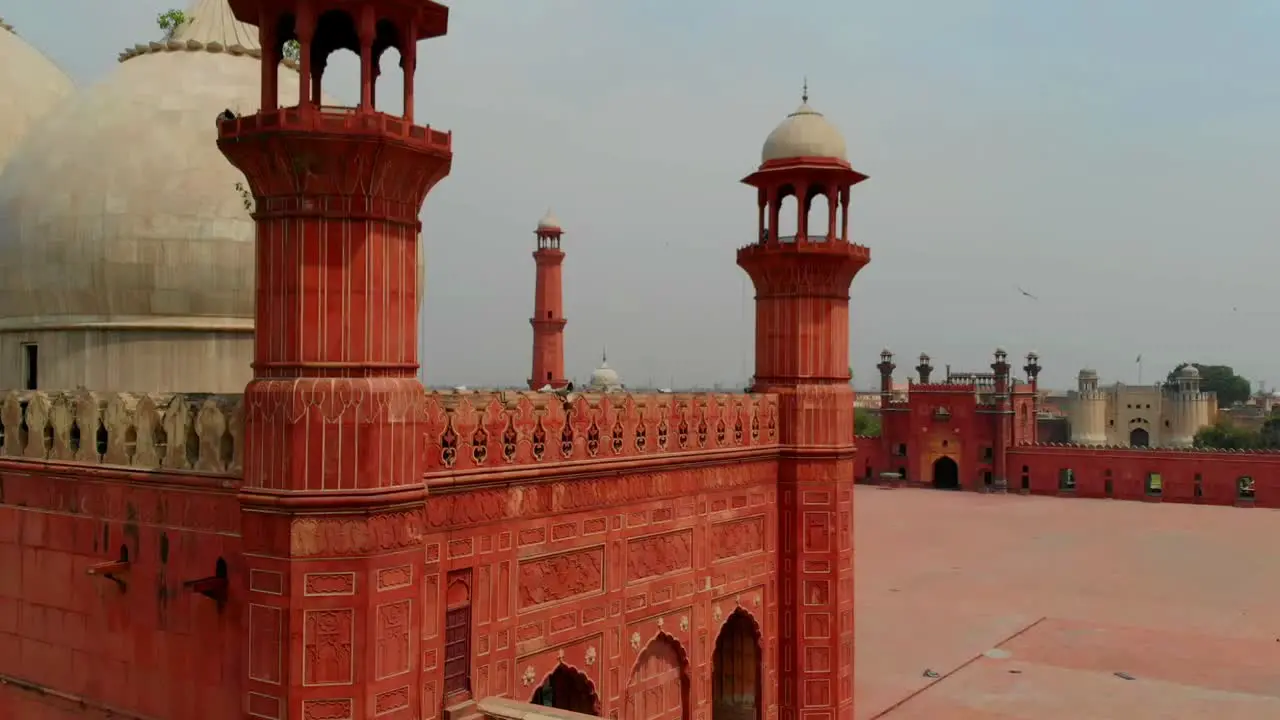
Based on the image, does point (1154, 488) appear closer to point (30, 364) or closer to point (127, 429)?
point (30, 364)

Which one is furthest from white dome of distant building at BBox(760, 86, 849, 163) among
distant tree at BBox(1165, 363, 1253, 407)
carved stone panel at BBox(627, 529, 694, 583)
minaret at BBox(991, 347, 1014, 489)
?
A: distant tree at BBox(1165, 363, 1253, 407)

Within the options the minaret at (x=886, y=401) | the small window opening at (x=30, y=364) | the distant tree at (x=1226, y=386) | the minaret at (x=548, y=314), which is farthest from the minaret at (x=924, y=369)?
the distant tree at (x=1226, y=386)

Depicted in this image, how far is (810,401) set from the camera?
1323 cm

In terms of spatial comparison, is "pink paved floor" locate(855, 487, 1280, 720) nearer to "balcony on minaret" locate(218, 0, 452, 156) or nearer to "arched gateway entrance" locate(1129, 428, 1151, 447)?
"balcony on minaret" locate(218, 0, 452, 156)

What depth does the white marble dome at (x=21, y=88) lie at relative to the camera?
1350 centimetres

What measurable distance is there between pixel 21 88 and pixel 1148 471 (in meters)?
46.9

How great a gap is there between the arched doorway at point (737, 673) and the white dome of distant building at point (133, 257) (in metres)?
6.52

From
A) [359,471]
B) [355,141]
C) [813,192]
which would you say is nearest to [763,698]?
[813,192]

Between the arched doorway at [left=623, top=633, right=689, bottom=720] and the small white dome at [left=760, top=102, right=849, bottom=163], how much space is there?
6361mm

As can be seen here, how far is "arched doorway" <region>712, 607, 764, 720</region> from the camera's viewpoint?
12.9 m

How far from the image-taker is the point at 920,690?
18.8 meters

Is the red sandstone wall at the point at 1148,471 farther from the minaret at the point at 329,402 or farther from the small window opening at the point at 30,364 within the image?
the minaret at the point at 329,402

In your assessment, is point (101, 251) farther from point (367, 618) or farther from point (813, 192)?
point (813, 192)

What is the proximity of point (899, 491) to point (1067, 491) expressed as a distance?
7739 millimetres
